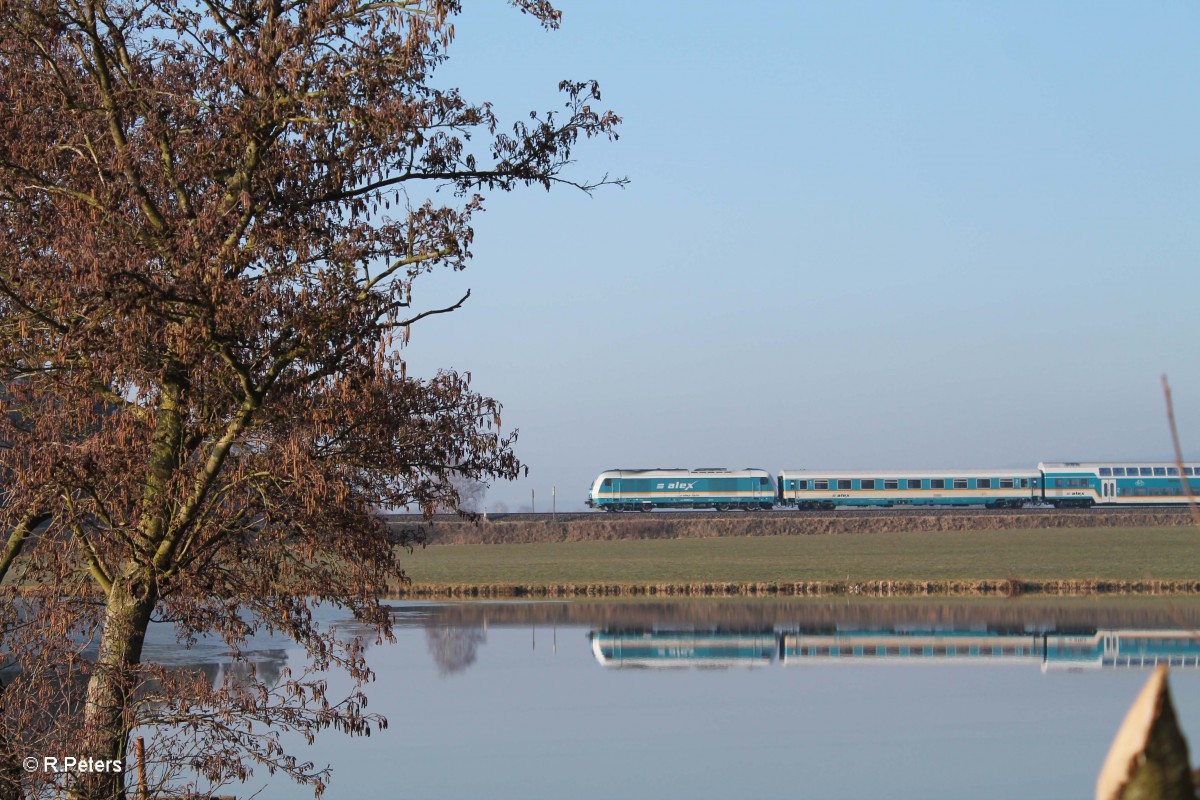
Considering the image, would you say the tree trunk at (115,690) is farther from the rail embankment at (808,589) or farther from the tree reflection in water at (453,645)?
the rail embankment at (808,589)

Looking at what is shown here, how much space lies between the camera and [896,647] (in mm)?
30734

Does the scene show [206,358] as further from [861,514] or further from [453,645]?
[861,514]

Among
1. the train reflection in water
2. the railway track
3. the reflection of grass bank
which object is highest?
the railway track

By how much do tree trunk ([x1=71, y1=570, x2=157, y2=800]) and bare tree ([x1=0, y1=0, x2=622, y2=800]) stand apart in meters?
0.02

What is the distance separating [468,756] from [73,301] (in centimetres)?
1169

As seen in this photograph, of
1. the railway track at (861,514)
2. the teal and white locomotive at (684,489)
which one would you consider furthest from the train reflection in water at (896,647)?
the teal and white locomotive at (684,489)

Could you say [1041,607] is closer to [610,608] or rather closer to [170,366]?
[610,608]

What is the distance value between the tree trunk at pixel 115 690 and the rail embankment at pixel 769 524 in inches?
2290

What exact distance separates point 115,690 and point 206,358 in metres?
3.14

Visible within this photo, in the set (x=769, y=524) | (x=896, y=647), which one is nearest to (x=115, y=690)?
(x=896, y=647)

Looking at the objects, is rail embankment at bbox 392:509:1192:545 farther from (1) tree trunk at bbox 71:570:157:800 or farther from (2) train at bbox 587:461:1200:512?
(1) tree trunk at bbox 71:570:157:800

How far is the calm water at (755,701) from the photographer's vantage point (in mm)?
18562

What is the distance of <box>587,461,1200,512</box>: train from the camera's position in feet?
258

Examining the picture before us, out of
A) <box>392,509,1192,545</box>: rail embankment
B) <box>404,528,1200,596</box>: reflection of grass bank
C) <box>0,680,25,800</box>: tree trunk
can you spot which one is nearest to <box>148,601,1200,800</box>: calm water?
<box>404,528,1200,596</box>: reflection of grass bank
